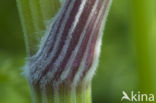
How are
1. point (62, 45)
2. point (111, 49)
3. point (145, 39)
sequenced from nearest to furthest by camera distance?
1. point (62, 45)
2. point (145, 39)
3. point (111, 49)

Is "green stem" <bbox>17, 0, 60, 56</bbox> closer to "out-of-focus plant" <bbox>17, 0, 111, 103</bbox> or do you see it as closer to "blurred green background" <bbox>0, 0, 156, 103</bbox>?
"out-of-focus plant" <bbox>17, 0, 111, 103</bbox>

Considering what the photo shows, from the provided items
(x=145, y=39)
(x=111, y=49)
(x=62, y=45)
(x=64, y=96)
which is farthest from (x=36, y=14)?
(x=111, y=49)

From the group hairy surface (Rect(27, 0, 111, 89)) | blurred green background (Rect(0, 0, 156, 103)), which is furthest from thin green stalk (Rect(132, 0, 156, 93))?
blurred green background (Rect(0, 0, 156, 103))

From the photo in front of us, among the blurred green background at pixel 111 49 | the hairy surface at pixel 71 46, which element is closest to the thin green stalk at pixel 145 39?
the hairy surface at pixel 71 46

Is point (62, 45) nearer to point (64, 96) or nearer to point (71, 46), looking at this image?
→ point (71, 46)

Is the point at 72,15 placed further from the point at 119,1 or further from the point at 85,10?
the point at 119,1

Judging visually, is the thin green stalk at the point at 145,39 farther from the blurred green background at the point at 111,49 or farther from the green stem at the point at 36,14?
the blurred green background at the point at 111,49
